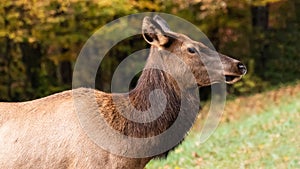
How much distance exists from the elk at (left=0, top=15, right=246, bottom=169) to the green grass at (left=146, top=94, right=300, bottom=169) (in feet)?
10.8

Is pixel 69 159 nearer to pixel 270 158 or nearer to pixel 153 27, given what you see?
pixel 153 27

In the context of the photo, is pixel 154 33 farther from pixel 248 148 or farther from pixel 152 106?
pixel 248 148

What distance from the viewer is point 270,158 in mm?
9852

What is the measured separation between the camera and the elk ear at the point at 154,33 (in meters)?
5.33

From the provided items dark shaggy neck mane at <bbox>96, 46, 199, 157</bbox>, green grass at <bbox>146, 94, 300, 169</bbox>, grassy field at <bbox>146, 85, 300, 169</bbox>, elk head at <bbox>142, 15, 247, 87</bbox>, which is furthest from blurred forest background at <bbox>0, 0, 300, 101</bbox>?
dark shaggy neck mane at <bbox>96, 46, 199, 157</bbox>

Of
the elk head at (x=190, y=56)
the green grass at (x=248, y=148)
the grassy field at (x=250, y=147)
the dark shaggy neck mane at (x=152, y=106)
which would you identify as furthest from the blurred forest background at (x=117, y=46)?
the dark shaggy neck mane at (x=152, y=106)

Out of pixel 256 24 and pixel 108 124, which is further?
pixel 256 24

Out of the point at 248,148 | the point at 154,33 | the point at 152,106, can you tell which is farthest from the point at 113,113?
the point at 248,148

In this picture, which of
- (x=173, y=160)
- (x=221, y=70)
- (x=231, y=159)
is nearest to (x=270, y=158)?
(x=231, y=159)

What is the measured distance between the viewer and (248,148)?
36.6 ft

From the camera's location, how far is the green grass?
31.9 feet

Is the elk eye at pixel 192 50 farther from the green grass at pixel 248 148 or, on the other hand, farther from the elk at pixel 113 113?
the green grass at pixel 248 148

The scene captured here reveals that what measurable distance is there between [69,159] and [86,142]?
7.9 inches

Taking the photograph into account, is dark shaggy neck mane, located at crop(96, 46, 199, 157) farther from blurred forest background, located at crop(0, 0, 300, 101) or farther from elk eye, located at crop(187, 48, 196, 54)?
blurred forest background, located at crop(0, 0, 300, 101)
